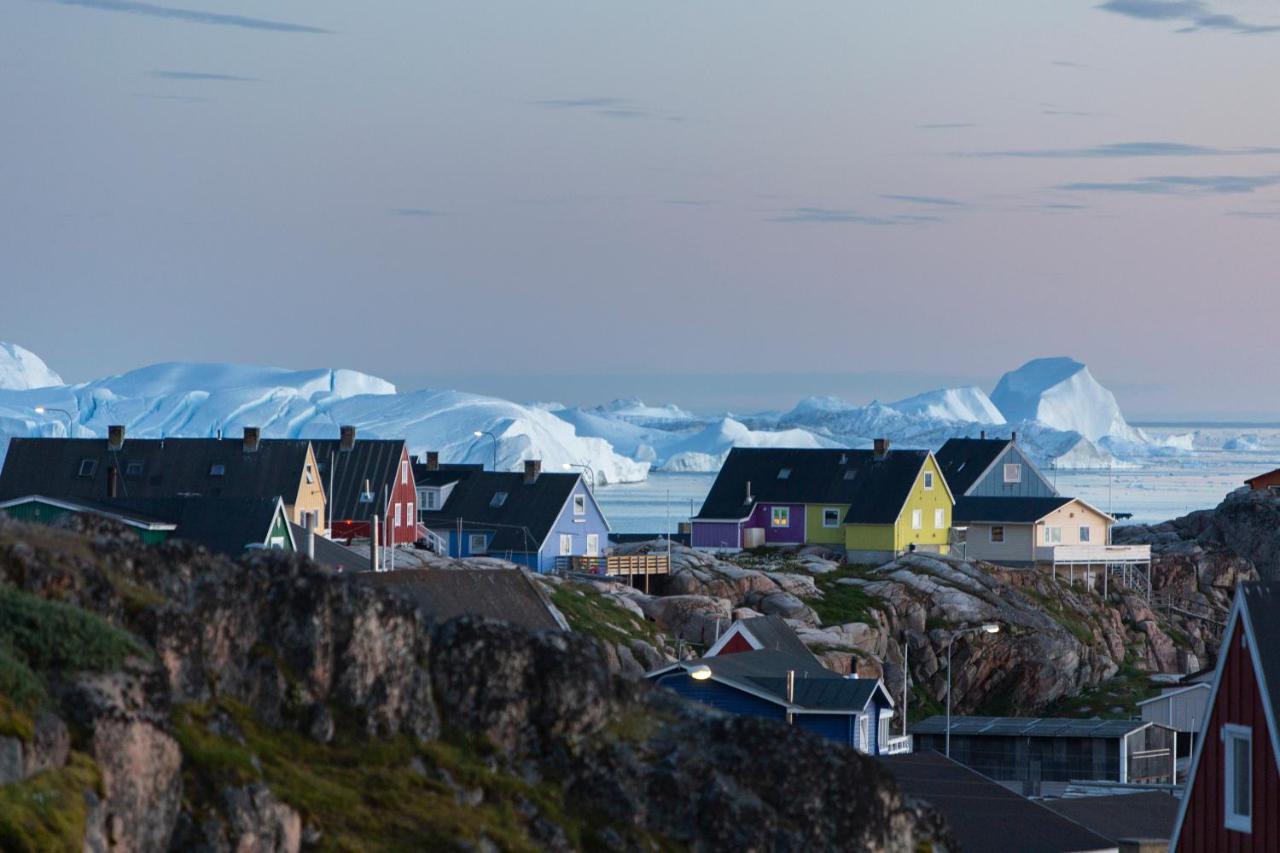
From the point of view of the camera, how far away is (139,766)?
15.2 m

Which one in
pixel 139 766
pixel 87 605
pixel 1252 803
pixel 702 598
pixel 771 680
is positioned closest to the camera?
pixel 139 766

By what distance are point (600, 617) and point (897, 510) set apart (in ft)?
99.5

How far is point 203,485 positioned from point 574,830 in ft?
190

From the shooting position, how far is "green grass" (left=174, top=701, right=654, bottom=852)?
16.1 m

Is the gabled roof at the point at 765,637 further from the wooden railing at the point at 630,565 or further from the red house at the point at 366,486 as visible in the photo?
the red house at the point at 366,486

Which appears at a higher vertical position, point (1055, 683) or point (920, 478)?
point (920, 478)

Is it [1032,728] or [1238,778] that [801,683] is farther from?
[1238,778]

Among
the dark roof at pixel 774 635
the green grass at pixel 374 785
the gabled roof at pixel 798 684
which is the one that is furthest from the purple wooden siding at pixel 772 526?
the green grass at pixel 374 785

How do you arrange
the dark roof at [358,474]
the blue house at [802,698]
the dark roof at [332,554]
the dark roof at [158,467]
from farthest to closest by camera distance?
the dark roof at [358,474], the dark roof at [158,467], the dark roof at [332,554], the blue house at [802,698]

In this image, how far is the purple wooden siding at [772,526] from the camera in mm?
94500

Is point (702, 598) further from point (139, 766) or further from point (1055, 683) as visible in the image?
point (139, 766)

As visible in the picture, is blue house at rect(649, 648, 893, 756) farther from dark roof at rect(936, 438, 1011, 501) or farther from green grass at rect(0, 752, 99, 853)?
dark roof at rect(936, 438, 1011, 501)

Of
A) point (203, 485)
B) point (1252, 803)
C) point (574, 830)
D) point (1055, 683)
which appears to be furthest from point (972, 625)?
point (574, 830)

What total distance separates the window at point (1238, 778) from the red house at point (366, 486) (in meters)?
59.0
